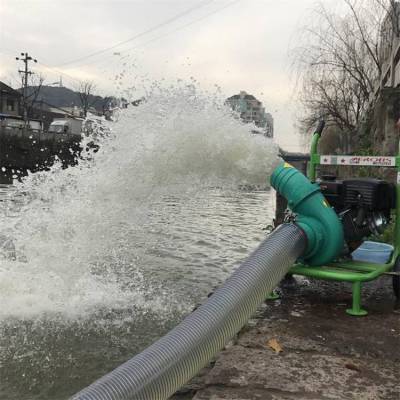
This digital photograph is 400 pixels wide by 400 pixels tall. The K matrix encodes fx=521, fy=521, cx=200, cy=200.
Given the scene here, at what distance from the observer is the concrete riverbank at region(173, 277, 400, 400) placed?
3.10 m

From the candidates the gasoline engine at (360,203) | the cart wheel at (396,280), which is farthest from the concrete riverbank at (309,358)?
the gasoline engine at (360,203)

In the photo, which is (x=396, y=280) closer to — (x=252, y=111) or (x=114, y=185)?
(x=252, y=111)

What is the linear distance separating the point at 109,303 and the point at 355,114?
2705cm

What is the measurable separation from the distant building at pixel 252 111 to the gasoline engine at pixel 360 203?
3.10ft

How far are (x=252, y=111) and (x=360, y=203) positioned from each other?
5.83 ft

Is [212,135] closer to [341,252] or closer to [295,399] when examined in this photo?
[341,252]

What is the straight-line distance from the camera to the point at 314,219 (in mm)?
4699

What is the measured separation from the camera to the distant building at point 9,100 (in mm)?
65625

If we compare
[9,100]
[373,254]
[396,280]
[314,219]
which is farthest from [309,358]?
[9,100]

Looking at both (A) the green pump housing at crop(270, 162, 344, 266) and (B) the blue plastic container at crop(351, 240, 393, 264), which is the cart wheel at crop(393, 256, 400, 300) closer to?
(B) the blue plastic container at crop(351, 240, 393, 264)

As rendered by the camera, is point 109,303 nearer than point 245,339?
No

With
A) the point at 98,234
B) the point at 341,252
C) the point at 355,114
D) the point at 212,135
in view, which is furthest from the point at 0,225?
the point at 355,114

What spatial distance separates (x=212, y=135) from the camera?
16.3 feet

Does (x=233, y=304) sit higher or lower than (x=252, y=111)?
lower
